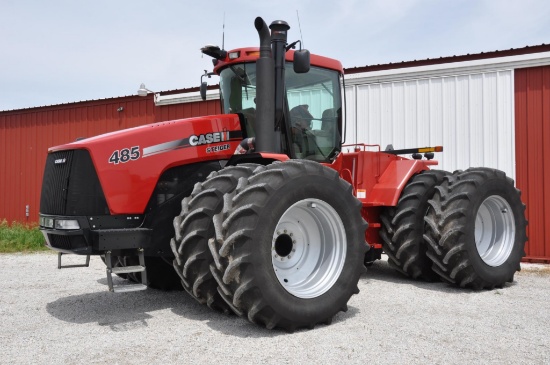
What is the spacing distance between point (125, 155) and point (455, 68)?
724 cm

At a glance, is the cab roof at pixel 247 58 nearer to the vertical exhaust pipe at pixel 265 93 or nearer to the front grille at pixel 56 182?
the vertical exhaust pipe at pixel 265 93

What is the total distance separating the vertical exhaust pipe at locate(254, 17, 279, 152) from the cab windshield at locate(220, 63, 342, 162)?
469 millimetres

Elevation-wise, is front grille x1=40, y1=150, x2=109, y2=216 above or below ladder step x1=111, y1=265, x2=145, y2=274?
above

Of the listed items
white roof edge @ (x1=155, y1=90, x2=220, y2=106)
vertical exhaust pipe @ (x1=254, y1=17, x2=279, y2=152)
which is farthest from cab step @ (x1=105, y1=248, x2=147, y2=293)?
white roof edge @ (x1=155, y1=90, x2=220, y2=106)

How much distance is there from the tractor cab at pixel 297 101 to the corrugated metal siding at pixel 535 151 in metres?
4.57

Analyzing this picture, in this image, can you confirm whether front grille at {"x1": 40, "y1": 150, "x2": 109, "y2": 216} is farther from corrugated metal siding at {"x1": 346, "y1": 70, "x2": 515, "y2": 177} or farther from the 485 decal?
corrugated metal siding at {"x1": 346, "y1": 70, "x2": 515, "y2": 177}

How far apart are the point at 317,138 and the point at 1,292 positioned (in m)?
4.27

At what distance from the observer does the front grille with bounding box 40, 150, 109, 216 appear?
15.8 feet

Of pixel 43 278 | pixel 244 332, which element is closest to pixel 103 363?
pixel 244 332

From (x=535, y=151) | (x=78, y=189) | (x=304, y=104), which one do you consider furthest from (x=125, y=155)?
(x=535, y=151)

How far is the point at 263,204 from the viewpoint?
4.33 m

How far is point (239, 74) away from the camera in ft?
19.6

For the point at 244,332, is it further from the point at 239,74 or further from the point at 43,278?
the point at 43,278

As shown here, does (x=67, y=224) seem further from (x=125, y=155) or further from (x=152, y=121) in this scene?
(x=152, y=121)
